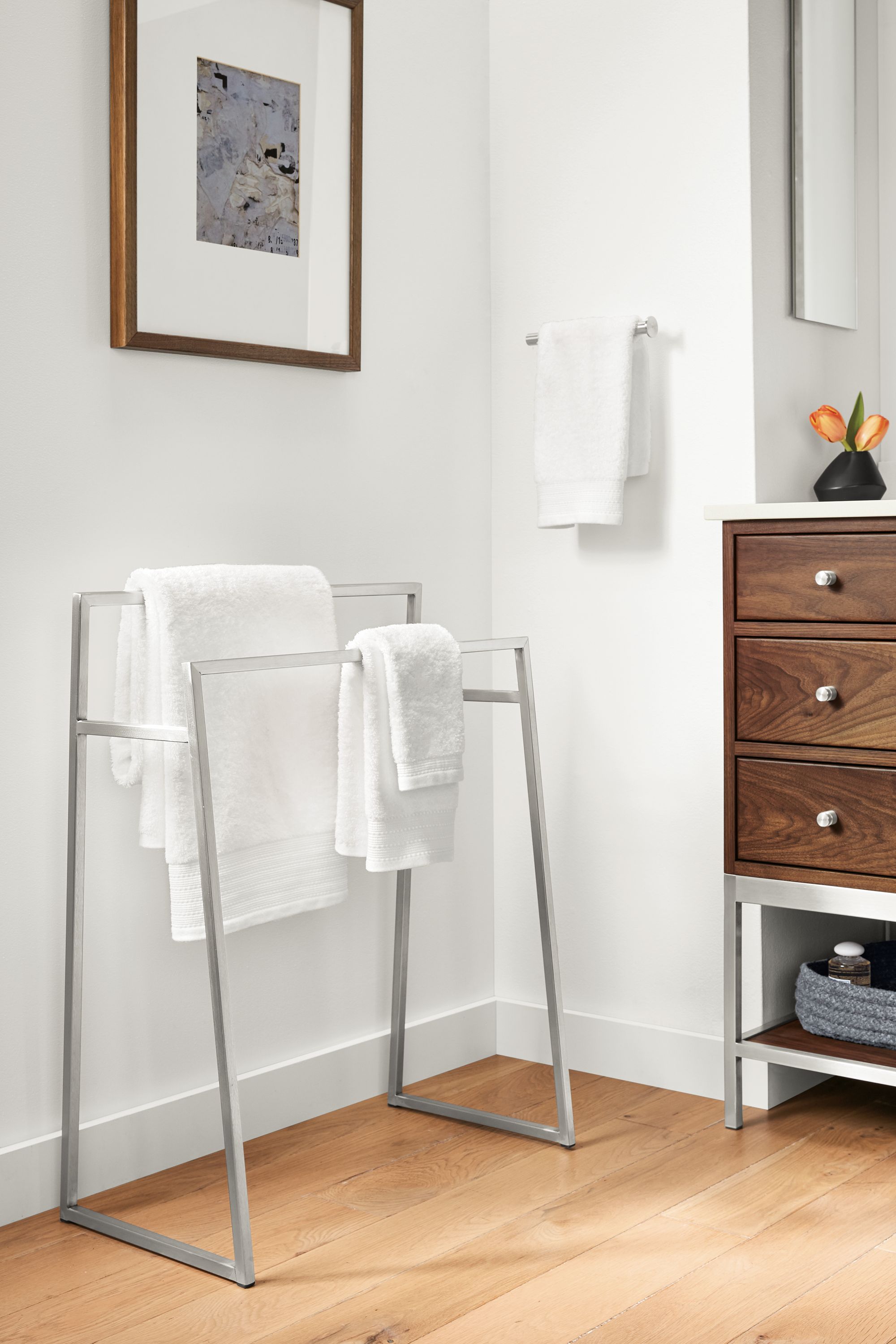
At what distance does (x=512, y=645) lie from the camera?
6.82 ft

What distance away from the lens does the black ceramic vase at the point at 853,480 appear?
2.14m

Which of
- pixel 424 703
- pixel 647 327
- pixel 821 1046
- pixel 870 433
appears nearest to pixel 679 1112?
pixel 821 1046

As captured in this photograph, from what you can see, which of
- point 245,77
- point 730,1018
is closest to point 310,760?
point 730,1018

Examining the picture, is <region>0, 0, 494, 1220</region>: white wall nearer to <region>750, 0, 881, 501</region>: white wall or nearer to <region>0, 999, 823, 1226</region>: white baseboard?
<region>0, 999, 823, 1226</region>: white baseboard

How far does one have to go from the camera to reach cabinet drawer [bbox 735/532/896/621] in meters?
1.90

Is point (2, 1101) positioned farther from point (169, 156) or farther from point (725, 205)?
point (725, 205)

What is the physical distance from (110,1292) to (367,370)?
4.51 feet

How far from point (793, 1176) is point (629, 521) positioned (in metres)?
1.02

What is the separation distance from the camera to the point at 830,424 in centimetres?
215

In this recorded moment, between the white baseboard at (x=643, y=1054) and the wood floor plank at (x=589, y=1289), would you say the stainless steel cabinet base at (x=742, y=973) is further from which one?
the wood floor plank at (x=589, y=1289)

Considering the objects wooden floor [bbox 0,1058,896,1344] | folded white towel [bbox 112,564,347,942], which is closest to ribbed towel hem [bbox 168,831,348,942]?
folded white towel [bbox 112,564,347,942]

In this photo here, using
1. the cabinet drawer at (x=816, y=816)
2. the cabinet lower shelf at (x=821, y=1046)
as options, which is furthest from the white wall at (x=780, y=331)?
the cabinet lower shelf at (x=821, y=1046)

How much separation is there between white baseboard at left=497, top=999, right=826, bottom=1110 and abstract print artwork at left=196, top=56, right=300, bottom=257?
1.34 meters

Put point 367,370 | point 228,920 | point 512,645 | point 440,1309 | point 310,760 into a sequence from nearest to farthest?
point 440,1309 → point 228,920 → point 310,760 → point 512,645 → point 367,370
